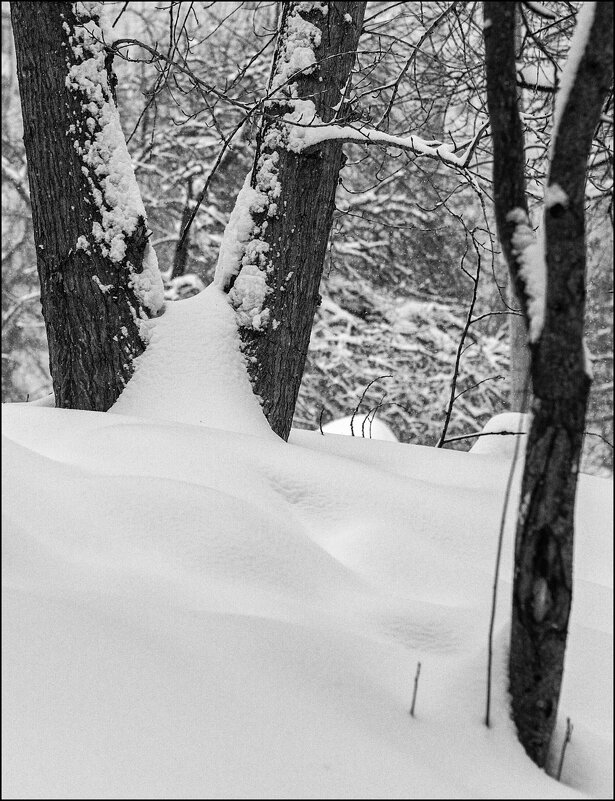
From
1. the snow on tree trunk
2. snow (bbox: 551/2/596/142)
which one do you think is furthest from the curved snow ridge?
snow (bbox: 551/2/596/142)

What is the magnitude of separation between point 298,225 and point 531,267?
70.4 inches

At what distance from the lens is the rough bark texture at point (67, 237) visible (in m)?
2.74

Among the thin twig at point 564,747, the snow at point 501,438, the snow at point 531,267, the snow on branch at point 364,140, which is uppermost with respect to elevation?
the snow on branch at point 364,140

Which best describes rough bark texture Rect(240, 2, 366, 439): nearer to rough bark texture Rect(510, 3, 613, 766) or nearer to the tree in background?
the tree in background

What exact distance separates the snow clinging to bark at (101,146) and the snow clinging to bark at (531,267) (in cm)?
189

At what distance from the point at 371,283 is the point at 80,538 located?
29.0ft

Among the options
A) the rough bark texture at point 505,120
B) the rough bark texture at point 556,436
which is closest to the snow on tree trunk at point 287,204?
the rough bark texture at point 505,120

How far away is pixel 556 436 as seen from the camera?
1228mm

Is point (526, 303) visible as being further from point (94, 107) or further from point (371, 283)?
point (371, 283)

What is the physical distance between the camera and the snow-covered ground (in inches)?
40.3

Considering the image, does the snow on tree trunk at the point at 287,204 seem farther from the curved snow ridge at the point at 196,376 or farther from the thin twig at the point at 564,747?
the thin twig at the point at 564,747

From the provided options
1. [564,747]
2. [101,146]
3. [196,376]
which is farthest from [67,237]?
[564,747]

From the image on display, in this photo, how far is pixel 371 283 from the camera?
9.98m

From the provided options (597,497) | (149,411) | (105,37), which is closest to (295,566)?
(597,497)
